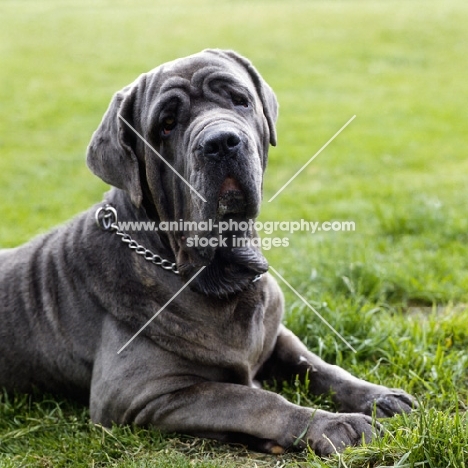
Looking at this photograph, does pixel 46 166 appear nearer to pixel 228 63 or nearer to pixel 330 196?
pixel 330 196

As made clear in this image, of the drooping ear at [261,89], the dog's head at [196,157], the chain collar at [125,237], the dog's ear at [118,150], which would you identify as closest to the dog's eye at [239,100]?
the dog's head at [196,157]

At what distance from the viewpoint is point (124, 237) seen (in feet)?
12.9

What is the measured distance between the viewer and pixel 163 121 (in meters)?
3.70

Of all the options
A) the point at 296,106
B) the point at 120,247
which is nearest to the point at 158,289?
the point at 120,247

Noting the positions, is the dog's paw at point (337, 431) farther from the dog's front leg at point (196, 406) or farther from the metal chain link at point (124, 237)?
the metal chain link at point (124, 237)

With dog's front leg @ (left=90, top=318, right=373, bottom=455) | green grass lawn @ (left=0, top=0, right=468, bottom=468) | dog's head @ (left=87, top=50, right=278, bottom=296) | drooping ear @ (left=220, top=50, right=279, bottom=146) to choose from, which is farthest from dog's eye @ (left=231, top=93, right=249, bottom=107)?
green grass lawn @ (left=0, top=0, right=468, bottom=468)

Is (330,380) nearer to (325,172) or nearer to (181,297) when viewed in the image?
(181,297)

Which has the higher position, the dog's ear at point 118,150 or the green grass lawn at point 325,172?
the dog's ear at point 118,150

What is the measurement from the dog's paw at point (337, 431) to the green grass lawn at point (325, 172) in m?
0.10

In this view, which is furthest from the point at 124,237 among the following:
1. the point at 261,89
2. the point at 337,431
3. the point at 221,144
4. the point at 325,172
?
the point at 325,172

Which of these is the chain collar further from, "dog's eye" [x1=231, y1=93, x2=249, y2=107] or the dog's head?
"dog's eye" [x1=231, y1=93, x2=249, y2=107]

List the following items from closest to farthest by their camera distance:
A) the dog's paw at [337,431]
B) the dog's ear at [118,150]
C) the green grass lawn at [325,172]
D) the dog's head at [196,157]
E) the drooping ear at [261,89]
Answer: the dog's paw at [337,431] < the dog's head at [196,157] < the green grass lawn at [325,172] < the dog's ear at [118,150] < the drooping ear at [261,89]

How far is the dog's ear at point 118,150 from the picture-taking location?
148 inches

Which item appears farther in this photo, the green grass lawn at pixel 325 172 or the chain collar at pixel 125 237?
the chain collar at pixel 125 237
